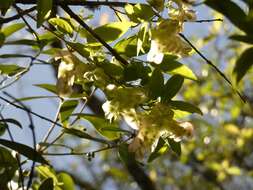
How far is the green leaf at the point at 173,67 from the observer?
926 millimetres

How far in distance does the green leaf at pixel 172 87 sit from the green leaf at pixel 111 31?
10 cm

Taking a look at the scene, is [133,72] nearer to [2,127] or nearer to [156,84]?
[156,84]

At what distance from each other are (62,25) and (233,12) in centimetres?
41

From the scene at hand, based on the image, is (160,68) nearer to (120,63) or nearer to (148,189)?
(120,63)

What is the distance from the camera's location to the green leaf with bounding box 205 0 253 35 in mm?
634

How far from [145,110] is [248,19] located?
0.29 m

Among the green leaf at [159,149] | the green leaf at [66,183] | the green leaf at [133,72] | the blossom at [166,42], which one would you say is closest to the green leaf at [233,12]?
the blossom at [166,42]

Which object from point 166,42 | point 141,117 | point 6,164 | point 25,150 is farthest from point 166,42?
point 6,164

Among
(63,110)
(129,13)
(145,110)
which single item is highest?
(129,13)

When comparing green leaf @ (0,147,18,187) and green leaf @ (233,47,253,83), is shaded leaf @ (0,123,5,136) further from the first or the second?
green leaf @ (233,47,253,83)

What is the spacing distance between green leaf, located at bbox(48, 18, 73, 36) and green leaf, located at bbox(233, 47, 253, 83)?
382 mm

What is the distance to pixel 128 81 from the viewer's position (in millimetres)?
918

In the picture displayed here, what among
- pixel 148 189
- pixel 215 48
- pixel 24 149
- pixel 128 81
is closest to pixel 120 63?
pixel 128 81

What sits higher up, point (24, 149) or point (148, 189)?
point (24, 149)
